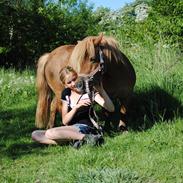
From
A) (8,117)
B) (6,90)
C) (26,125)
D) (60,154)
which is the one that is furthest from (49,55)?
(6,90)

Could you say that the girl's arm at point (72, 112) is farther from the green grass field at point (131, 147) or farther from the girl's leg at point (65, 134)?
the green grass field at point (131, 147)

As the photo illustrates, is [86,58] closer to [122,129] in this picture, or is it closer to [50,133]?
[50,133]

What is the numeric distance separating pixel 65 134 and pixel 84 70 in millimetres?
832

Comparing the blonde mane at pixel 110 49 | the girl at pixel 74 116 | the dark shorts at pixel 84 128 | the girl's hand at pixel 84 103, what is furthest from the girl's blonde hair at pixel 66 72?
the dark shorts at pixel 84 128

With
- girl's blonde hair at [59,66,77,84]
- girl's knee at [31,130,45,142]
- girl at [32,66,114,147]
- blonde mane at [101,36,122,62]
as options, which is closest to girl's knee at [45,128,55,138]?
girl at [32,66,114,147]

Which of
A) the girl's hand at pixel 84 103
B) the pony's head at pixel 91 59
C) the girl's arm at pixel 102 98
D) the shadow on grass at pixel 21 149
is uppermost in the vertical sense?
the pony's head at pixel 91 59

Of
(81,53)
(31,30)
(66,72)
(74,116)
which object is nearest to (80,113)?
(74,116)

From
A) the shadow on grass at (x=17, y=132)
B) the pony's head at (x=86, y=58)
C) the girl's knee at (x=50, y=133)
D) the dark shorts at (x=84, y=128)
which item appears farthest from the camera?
the shadow on grass at (x=17, y=132)

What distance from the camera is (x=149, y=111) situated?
25.4 ft

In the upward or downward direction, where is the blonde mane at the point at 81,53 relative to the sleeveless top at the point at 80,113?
upward

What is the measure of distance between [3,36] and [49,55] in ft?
37.2

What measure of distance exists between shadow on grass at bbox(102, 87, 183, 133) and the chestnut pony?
28 centimetres

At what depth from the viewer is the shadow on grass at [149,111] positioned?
7.07 metres

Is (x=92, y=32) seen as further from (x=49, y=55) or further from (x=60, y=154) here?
(x=60, y=154)
